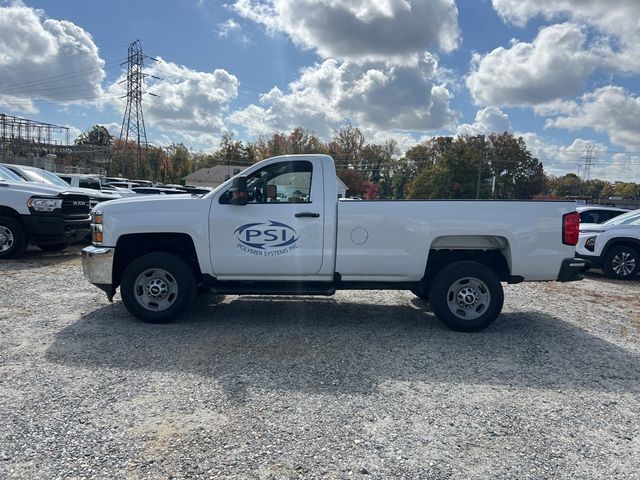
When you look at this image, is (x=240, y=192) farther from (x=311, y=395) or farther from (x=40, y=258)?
(x=40, y=258)

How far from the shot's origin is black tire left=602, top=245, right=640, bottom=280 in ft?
31.9

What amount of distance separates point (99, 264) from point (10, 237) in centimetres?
545

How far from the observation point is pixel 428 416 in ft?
11.2

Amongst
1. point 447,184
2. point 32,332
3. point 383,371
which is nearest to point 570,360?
point 383,371

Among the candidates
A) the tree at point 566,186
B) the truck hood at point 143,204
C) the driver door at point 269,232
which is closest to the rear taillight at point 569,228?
the driver door at point 269,232

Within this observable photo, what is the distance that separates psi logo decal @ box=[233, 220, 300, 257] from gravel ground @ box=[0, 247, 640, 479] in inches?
38.8

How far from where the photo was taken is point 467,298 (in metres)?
5.39

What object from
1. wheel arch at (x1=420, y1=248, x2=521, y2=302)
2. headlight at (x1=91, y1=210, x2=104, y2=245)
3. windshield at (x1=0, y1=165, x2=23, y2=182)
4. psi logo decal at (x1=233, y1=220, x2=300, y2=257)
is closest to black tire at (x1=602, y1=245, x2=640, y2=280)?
wheel arch at (x1=420, y1=248, x2=521, y2=302)

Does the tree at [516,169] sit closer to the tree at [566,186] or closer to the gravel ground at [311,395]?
the tree at [566,186]

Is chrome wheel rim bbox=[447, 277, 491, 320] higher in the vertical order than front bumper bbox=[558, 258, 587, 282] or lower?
lower

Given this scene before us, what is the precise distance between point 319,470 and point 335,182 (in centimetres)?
344

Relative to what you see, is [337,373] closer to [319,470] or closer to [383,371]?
[383,371]

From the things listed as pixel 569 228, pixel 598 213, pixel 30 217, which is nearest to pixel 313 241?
pixel 569 228

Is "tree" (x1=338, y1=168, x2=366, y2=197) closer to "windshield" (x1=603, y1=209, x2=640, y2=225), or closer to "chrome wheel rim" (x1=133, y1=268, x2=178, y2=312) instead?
"windshield" (x1=603, y1=209, x2=640, y2=225)
